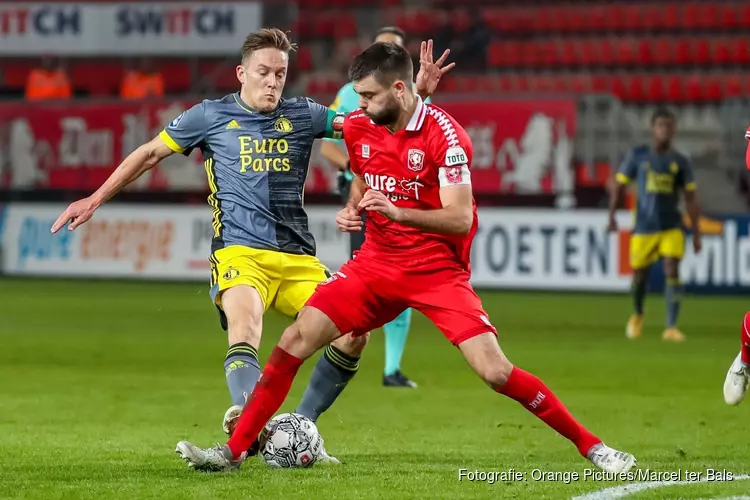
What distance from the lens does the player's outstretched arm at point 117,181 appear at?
6.16 meters

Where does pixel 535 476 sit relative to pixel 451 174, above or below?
below

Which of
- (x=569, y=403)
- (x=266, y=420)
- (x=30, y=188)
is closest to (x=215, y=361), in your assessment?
(x=569, y=403)

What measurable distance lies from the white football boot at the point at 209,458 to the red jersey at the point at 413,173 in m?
1.09

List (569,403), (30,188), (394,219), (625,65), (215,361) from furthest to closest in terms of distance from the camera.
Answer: (625,65) < (30,188) < (215,361) < (569,403) < (394,219)

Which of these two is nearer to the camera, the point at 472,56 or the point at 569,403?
the point at 569,403

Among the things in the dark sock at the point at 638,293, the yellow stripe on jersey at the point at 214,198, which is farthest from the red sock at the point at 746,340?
the dark sock at the point at 638,293

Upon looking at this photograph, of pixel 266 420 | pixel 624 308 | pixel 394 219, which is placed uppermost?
pixel 394 219

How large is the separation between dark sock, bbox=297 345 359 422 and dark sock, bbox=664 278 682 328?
25.4 ft

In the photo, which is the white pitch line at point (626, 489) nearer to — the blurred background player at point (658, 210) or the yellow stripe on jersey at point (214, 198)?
the yellow stripe on jersey at point (214, 198)

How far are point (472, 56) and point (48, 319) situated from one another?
36.6 feet

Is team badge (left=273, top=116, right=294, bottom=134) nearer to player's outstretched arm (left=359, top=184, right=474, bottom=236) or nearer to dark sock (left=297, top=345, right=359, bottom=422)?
dark sock (left=297, top=345, right=359, bottom=422)

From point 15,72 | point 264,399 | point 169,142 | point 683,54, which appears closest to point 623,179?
point 169,142

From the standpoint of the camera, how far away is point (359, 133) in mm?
6051

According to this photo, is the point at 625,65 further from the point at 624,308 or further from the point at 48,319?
the point at 48,319
